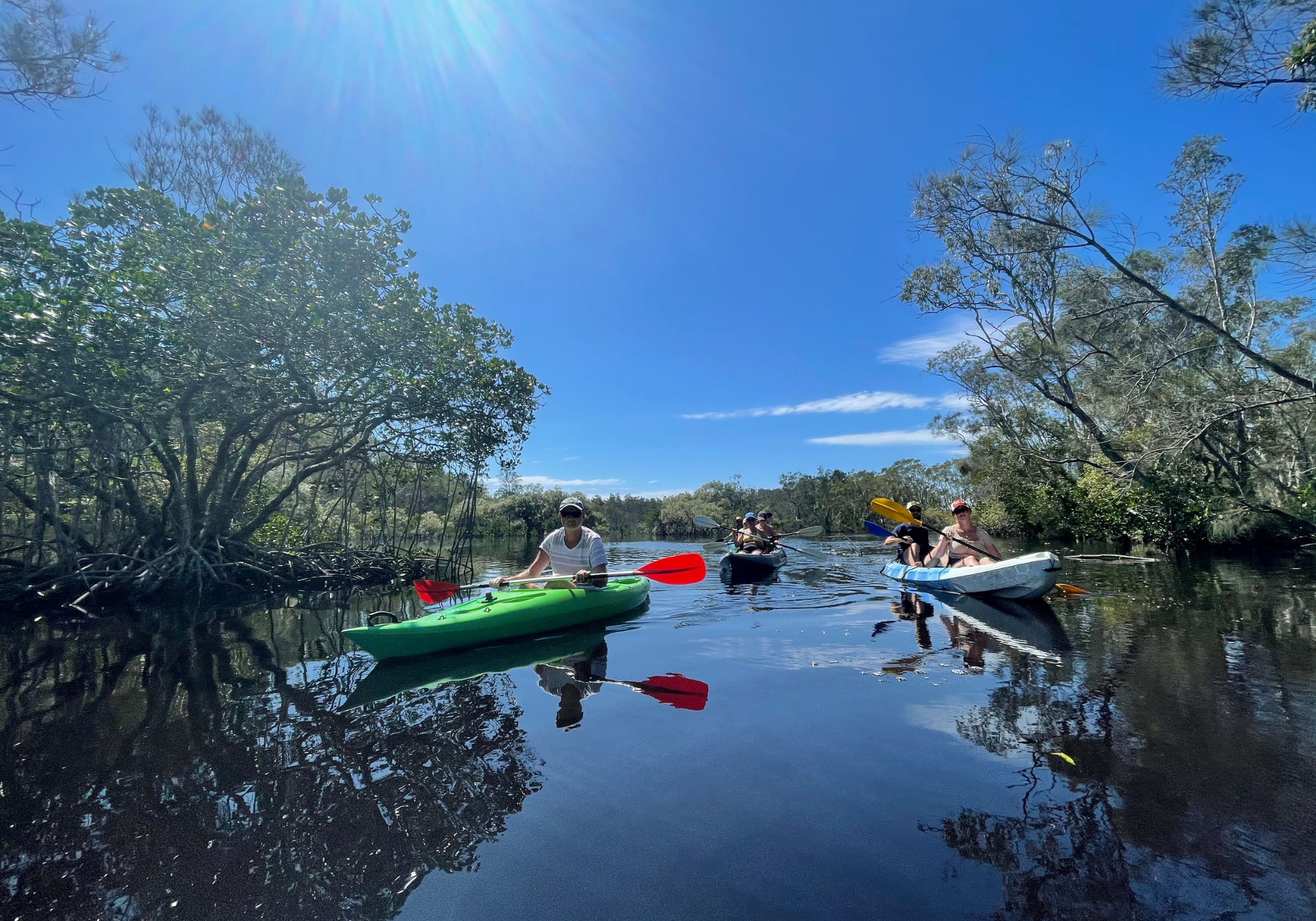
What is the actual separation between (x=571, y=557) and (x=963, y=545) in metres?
5.81

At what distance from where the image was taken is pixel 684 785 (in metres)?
2.96

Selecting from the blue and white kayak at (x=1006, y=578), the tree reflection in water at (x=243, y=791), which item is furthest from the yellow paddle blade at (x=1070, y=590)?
the tree reflection in water at (x=243, y=791)

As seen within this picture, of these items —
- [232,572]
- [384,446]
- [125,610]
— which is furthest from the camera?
[384,446]

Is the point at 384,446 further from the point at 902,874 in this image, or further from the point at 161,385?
the point at 902,874

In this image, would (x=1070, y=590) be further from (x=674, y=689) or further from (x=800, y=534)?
(x=674, y=689)

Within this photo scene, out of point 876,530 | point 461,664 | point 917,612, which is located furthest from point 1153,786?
point 876,530

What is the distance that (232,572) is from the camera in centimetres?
1217

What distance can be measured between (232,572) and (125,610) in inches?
93.8

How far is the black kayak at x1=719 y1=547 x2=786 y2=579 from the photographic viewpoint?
11.9 metres

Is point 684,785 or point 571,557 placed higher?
point 571,557

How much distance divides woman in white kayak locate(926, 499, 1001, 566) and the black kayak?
3633 mm

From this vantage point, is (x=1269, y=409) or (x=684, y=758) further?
(x=1269, y=409)

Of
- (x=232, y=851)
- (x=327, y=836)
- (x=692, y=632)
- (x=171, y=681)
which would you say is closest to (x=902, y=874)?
(x=327, y=836)

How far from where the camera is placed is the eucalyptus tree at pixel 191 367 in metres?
9.00
